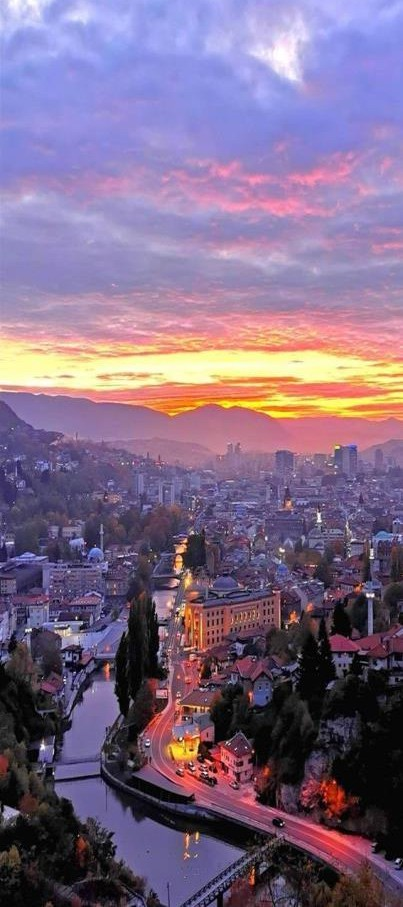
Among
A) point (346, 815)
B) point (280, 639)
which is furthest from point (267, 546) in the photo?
point (346, 815)

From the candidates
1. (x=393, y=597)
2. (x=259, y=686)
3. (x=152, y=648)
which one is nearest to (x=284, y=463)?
(x=393, y=597)

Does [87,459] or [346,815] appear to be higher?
[87,459]

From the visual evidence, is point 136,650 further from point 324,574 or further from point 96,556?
point 96,556

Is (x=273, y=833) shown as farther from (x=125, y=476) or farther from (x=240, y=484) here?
(x=240, y=484)

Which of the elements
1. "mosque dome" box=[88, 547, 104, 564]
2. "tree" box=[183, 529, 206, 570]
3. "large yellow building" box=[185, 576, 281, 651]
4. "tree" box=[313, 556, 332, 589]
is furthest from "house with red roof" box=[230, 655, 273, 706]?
"mosque dome" box=[88, 547, 104, 564]

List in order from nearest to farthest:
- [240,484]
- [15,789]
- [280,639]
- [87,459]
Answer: [15,789] < [280,639] < [87,459] < [240,484]

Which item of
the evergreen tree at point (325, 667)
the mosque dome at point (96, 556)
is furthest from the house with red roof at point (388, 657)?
the mosque dome at point (96, 556)

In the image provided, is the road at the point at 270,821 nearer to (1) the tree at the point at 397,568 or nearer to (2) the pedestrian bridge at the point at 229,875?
(2) the pedestrian bridge at the point at 229,875
